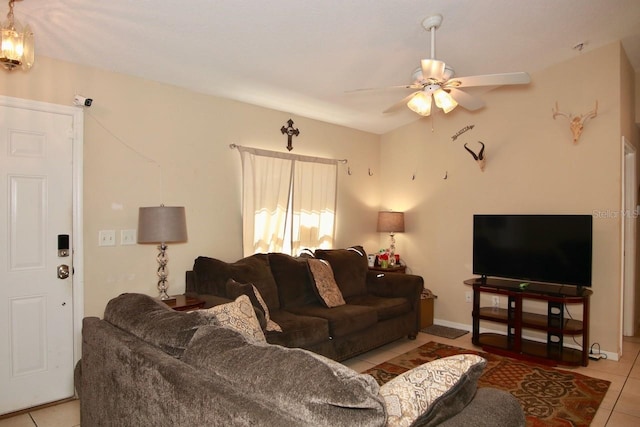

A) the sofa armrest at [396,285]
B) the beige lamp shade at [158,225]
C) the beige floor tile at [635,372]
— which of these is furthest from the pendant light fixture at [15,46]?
the beige floor tile at [635,372]

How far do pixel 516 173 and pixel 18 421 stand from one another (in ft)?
16.2

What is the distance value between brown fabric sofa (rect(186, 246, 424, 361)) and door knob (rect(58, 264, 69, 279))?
0.95 meters

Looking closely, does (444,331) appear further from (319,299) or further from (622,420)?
(622,420)

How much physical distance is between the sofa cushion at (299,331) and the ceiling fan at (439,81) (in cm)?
187

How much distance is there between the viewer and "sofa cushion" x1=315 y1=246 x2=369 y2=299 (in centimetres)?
449

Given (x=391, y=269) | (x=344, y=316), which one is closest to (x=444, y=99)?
(x=344, y=316)

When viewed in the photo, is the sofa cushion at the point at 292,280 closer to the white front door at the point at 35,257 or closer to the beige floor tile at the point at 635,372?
the white front door at the point at 35,257

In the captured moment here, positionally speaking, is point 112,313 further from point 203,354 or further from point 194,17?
point 194,17

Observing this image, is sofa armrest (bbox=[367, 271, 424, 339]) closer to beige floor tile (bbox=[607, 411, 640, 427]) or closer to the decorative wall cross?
the decorative wall cross

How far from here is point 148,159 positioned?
3.52m

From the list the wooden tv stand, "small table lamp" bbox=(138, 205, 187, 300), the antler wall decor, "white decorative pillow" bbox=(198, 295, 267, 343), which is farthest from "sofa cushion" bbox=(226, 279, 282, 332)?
the antler wall decor

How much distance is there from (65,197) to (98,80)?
0.93 meters

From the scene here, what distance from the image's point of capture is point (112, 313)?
1.98 metres

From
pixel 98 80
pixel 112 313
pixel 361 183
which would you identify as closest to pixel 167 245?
pixel 98 80
